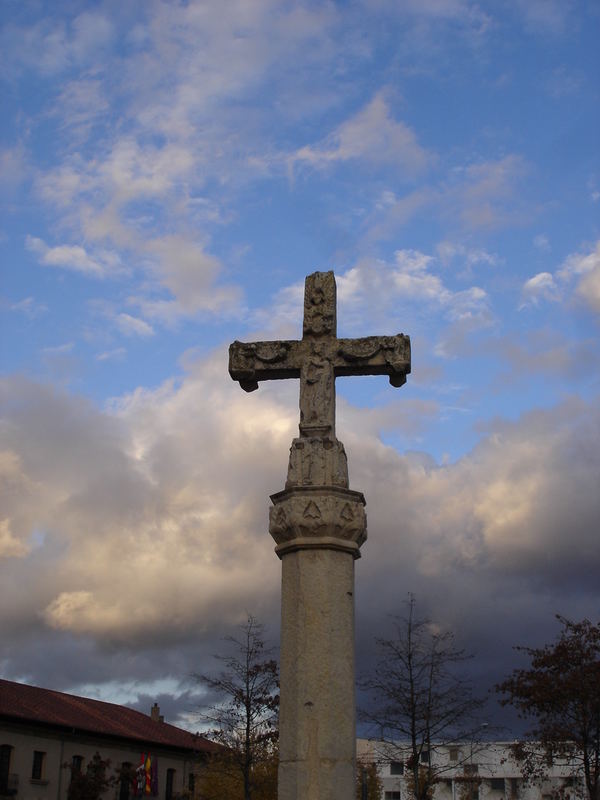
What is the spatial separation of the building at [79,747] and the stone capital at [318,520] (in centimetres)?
3496

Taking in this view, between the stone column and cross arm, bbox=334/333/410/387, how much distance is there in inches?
39.2

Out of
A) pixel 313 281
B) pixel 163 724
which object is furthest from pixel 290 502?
pixel 163 724

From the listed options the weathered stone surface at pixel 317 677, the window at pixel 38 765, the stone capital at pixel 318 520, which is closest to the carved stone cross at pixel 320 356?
the stone capital at pixel 318 520

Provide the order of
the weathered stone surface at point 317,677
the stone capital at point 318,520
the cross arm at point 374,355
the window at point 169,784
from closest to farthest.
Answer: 1. the weathered stone surface at point 317,677
2. the stone capital at point 318,520
3. the cross arm at point 374,355
4. the window at point 169,784

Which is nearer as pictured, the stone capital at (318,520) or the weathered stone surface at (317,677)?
the weathered stone surface at (317,677)

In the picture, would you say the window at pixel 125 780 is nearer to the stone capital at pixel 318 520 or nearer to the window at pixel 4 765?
the window at pixel 4 765

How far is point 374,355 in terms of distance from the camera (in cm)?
970

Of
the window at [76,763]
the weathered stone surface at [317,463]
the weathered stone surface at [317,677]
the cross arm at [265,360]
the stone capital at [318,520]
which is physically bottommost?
the weathered stone surface at [317,677]

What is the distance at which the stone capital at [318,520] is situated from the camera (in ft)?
28.2

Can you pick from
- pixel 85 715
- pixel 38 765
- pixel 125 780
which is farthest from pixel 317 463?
pixel 85 715

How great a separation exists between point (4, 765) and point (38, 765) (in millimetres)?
2619

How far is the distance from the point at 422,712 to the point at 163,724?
4449cm

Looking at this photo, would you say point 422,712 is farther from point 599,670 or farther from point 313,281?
point 313,281

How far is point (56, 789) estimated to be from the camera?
Answer: 4844cm
